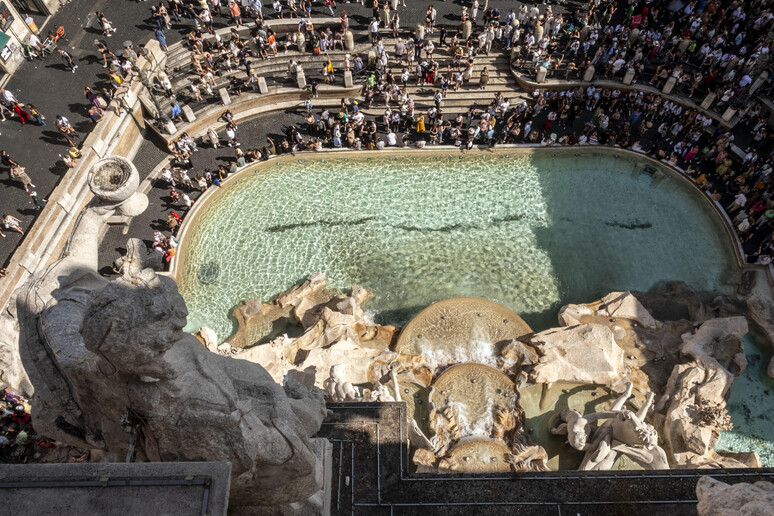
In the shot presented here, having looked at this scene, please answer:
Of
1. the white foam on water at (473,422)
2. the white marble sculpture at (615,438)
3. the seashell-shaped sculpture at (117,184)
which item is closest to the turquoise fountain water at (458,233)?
the white foam on water at (473,422)

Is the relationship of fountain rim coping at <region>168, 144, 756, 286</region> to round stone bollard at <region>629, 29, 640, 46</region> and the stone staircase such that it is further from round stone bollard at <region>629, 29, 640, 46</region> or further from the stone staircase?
round stone bollard at <region>629, 29, 640, 46</region>

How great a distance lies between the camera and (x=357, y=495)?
10.4 m

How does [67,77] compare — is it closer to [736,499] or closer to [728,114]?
[736,499]

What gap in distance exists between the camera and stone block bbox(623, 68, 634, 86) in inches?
913

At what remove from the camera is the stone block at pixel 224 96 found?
73.5 ft

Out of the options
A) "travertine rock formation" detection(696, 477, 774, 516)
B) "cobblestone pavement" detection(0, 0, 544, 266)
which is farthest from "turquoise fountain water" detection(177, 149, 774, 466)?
"travertine rock formation" detection(696, 477, 774, 516)

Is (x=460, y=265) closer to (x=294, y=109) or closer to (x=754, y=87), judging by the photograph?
(x=294, y=109)

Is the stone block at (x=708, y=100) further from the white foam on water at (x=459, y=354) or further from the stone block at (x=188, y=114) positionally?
the stone block at (x=188, y=114)

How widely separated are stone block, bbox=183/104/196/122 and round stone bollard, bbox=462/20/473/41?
14.3 metres

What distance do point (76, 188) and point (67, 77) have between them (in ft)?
24.0

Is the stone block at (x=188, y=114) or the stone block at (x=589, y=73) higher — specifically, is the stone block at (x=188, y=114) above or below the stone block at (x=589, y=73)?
below

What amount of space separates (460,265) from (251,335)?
854 centimetres

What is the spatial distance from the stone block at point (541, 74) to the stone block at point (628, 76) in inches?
154

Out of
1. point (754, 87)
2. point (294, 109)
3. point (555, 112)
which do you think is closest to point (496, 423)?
point (555, 112)
